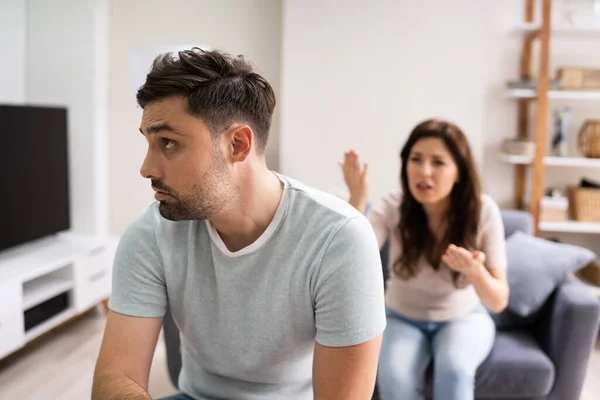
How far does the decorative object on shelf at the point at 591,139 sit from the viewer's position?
12.2 feet

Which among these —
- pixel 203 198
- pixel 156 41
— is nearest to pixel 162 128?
pixel 203 198

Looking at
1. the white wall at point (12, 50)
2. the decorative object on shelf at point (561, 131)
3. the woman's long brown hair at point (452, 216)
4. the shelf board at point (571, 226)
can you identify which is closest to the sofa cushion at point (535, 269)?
the woman's long brown hair at point (452, 216)

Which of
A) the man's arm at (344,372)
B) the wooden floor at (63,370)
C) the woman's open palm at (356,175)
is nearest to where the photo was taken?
the man's arm at (344,372)

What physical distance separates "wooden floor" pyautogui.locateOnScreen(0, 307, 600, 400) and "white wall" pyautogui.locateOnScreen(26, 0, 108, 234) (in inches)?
30.5

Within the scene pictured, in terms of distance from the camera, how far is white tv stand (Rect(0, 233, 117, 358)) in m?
2.89

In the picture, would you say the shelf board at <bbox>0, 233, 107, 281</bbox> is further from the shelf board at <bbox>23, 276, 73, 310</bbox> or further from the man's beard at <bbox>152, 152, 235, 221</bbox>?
the man's beard at <bbox>152, 152, 235, 221</bbox>

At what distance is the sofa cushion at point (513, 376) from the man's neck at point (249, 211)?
48.0 inches

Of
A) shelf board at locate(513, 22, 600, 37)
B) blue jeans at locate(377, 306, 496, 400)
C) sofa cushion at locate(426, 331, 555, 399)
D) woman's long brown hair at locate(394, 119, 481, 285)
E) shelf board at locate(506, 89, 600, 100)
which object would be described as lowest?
sofa cushion at locate(426, 331, 555, 399)

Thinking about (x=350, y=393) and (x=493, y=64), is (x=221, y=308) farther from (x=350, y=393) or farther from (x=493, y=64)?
(x=493, y=64)

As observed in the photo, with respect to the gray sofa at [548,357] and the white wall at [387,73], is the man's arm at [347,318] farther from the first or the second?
the white wall at [387,73]

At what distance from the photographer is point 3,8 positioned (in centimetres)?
358

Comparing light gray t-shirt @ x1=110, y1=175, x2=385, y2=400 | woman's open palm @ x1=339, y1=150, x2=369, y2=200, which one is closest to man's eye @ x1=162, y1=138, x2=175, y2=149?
light gray t-shirt @ x1=110, y1=175, x2=385, y2=400

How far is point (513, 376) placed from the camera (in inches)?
85.0

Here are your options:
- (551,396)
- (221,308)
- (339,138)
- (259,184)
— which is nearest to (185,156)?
(259,184)
